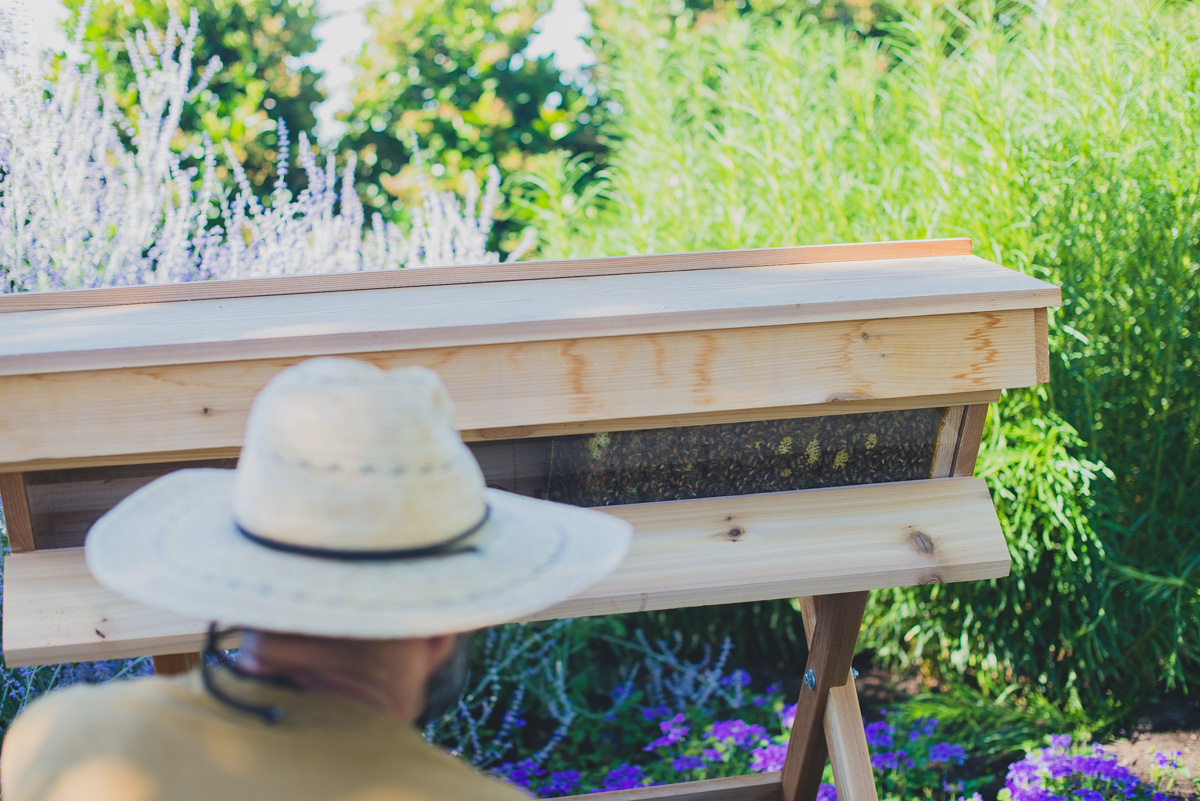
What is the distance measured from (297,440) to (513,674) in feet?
7.93

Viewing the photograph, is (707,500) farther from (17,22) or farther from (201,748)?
(17,22)

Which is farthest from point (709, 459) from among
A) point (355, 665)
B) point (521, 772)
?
point (521, 772)

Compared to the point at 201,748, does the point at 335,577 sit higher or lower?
higher

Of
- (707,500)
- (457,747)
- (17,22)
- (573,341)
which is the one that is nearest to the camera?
(573,341)

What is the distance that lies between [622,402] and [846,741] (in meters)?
1.02

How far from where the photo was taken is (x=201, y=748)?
815mm

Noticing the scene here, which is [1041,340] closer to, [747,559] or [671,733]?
[747,559]

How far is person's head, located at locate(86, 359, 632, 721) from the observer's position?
0.83 meters

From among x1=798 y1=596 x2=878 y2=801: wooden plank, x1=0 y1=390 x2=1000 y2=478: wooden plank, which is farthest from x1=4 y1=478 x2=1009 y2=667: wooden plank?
x1=798 y1=596 x2=878 y2=801: wooden plank

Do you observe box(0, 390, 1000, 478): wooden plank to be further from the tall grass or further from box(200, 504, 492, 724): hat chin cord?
the tall grass

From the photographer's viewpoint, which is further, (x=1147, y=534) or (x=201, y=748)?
(x=1147, y=534)

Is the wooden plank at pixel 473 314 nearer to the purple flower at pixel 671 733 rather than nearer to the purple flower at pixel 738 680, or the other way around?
the purple flower at pixel 671 733

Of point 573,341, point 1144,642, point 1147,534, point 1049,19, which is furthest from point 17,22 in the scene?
point 1144,642

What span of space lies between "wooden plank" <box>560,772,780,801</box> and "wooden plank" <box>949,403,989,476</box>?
1.00 metres
